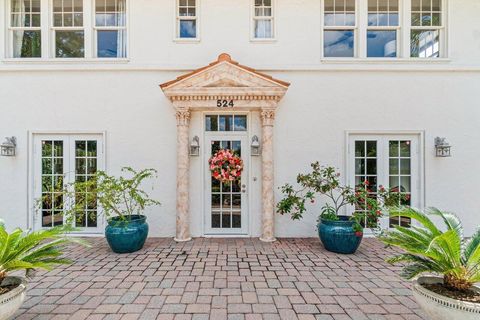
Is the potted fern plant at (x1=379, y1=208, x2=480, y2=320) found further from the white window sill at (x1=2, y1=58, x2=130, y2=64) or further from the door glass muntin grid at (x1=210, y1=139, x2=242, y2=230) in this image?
the white window sill at (x1=2, y1=58, x2=130, y2=64)

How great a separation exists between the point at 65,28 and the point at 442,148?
9.18 metres

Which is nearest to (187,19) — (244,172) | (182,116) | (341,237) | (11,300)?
(182,116)

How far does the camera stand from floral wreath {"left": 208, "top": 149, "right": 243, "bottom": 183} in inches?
226

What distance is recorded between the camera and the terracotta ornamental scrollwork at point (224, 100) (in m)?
5.62

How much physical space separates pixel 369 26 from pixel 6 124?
8830mm

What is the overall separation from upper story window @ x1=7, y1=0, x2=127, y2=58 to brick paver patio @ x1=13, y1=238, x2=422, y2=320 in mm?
4630

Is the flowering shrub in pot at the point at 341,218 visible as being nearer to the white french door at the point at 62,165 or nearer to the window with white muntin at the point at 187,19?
the window with white muntin at the point at 187,19

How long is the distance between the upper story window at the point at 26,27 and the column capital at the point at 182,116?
3.77 metres

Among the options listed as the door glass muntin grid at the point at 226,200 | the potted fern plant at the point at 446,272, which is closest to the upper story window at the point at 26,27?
the door glass muntin grid at the point at 226,200

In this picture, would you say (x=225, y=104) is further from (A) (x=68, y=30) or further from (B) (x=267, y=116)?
(A) (x=68, y=30)

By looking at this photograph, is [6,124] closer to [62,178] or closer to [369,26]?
[62,178]

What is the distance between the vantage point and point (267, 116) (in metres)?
5.77

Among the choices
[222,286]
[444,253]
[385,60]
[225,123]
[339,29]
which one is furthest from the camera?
[339,29]

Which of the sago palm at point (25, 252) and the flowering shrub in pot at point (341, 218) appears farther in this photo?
the flowering shrub in pot at point (341, 218)
